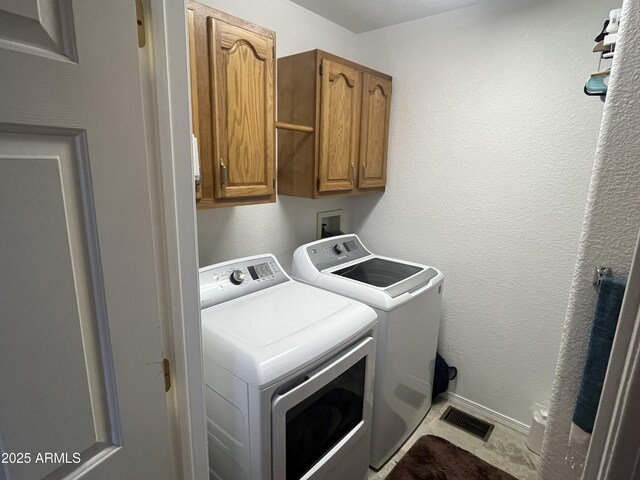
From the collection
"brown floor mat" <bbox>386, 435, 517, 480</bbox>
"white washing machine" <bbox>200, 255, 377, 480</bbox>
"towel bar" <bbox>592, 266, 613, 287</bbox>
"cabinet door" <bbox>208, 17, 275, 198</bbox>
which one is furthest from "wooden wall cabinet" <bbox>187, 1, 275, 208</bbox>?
"brown floor mat" <bbox>386, 435, 517, 480</bbox>

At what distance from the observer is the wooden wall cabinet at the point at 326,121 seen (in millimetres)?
1708

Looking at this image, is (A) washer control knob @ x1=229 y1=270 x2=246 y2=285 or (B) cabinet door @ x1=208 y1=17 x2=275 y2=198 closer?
(B) cabinet door @ x1=208 y1=17 x2=275 y2=198

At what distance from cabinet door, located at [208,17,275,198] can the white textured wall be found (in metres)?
1.15

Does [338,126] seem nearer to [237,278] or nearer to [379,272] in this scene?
[379,272]

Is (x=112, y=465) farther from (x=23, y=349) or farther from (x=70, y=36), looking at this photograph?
(x=70, y=36)

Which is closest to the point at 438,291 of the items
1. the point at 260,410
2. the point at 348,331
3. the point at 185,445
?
the point at 348,331

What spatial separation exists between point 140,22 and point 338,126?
1307 millimetres

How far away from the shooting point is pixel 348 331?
4.30ft

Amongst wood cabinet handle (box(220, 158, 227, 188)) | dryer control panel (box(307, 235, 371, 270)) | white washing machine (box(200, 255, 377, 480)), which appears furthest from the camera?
dryer control panel (box(307, 235, 371, 270))

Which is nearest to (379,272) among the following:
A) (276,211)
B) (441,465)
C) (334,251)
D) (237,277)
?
(334,251)

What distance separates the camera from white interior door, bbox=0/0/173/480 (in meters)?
0.46

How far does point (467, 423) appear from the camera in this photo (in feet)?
7.01

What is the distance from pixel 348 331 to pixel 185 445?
672 mm

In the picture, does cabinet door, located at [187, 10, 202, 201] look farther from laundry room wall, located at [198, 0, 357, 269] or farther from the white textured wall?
the white textured wall
